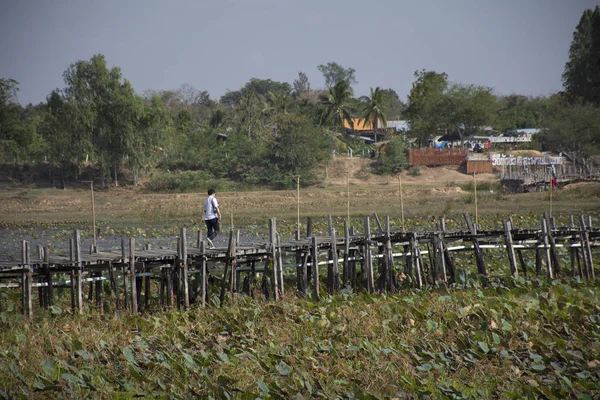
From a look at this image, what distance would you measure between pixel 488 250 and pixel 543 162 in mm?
30272

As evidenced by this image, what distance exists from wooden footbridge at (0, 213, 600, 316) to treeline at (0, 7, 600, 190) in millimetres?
28229

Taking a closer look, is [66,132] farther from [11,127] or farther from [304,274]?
[304,274]

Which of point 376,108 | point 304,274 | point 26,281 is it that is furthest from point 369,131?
point 26,281

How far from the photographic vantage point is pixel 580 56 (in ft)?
192

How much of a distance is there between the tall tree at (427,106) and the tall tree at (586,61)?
10732 mm

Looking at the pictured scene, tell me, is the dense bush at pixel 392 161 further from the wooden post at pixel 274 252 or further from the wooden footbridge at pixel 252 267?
the wooden post at pixel 274 252

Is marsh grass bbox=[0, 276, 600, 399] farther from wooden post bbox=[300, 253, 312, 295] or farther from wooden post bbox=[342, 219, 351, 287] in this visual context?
wooden post bbox=[342, 219, 351, 287]

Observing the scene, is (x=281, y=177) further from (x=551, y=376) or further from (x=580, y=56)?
(x=551, y=376)

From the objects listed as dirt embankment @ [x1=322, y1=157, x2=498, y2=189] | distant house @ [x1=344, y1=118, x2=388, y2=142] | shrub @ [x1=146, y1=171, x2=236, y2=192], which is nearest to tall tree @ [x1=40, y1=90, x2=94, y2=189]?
shrub @ [x1=146, y1=171, x2=236, y2=192]

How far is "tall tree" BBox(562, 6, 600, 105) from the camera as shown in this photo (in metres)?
56.5

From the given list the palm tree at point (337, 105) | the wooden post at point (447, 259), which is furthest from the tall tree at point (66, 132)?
the wooden post at point (447, 259)

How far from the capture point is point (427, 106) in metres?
57.1

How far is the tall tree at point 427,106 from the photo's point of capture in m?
56.8

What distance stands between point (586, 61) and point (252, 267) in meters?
49.5
